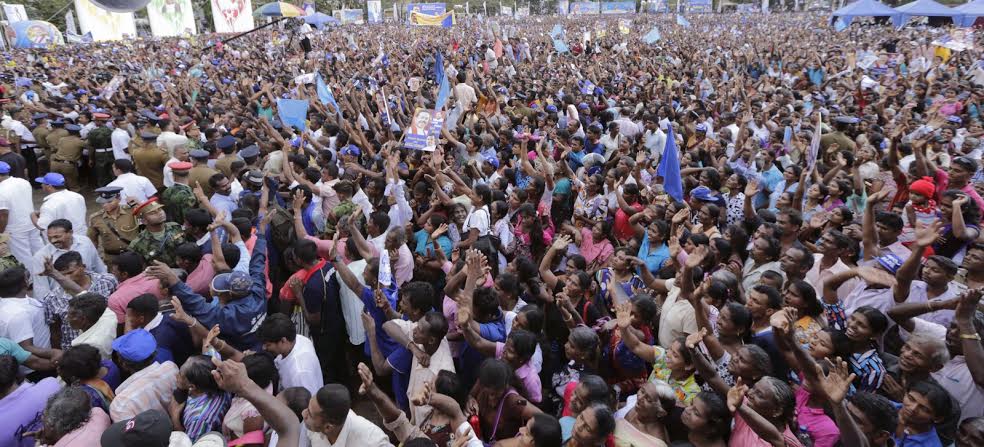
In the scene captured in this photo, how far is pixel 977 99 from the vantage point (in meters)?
9.67

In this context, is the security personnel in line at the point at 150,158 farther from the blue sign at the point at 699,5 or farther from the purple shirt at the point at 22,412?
the blue sign at the point at 699,5

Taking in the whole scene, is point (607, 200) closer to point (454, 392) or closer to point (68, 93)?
point (454, 392)

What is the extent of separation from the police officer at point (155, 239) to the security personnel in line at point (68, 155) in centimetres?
542

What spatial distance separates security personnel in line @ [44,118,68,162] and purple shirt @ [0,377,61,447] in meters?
7.80

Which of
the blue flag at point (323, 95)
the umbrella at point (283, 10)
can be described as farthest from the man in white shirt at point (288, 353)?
the umbrella at point (283, 10)

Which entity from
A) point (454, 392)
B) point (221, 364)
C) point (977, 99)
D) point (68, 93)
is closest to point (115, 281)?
point (221, 364)

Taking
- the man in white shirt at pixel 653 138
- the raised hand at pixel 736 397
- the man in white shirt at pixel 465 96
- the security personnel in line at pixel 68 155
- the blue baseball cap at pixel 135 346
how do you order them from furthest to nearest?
the man in white shirt at pixel 465 96 → the security personnel in line at pixel 68 155 → the man in white shirt at pixel 653 138 → the blue baseball cap at pixel 135 346 → the raised hand at pixel 736 397

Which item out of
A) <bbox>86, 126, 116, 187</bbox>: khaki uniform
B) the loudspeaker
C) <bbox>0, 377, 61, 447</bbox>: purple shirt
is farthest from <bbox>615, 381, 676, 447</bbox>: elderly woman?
the loudspeaker

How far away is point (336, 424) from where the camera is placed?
2523 mm

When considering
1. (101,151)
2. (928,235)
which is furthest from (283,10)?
(928,235)

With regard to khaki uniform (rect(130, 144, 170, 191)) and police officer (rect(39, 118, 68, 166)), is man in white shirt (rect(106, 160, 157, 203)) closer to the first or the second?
khaki uniform (rect(130, 144, 170, 191))

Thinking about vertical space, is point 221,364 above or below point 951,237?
above

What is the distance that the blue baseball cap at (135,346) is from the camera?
298cm

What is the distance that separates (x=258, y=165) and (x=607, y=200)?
4390mm
